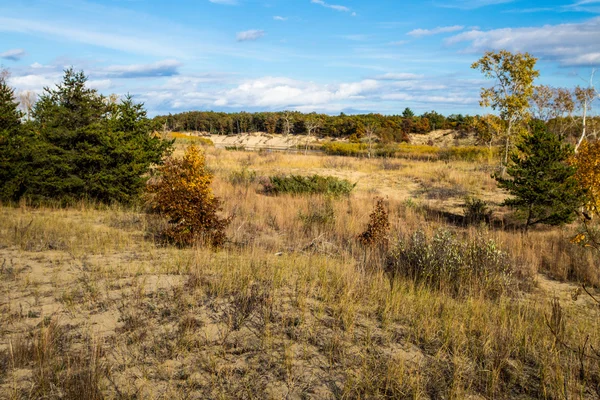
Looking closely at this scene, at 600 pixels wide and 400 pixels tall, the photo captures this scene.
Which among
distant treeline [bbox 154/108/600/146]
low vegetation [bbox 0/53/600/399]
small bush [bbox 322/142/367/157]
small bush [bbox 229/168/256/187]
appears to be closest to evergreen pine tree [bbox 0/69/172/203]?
low vegetation [bbox 0/53/600/399]

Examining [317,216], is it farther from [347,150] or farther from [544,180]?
[347,150]

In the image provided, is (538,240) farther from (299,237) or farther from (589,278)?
(299,237)

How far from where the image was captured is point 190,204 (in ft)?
27.2

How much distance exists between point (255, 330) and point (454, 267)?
148 inches

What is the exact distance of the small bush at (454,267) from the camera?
6379 millimetres

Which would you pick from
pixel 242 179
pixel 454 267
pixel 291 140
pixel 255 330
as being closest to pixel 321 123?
pixel 291 140

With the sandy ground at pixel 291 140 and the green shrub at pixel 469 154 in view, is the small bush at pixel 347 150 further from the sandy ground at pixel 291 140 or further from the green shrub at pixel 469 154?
the green shrub at pixel 469 154

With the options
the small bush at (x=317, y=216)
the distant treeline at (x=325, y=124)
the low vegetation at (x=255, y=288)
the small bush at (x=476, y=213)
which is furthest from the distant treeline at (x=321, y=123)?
the low vegetation at (x=255, y=288)

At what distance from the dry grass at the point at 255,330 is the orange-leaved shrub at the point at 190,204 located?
0.44 m

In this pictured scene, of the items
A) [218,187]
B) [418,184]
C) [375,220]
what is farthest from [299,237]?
[418,184]

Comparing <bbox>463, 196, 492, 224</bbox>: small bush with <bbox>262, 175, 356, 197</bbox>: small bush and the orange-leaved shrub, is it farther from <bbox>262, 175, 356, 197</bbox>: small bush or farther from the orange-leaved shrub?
the orange-leaved shrub

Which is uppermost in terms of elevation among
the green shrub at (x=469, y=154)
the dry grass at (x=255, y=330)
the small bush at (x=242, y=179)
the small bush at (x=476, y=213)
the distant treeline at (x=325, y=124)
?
the distant treeline at (x=325, y=124)

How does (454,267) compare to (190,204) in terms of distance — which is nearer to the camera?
(454,267)

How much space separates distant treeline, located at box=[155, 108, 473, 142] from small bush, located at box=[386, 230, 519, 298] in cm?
4645
